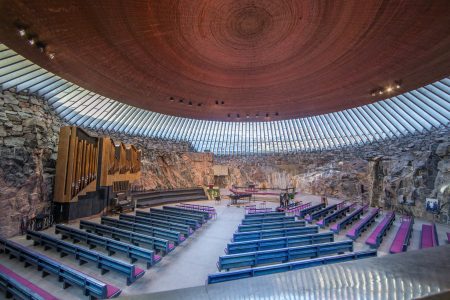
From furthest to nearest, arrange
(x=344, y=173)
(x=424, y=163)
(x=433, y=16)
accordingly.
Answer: (x=344, y=173), (x=424, y=163), (x=433, y=16)

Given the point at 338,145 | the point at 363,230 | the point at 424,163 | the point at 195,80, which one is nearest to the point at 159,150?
the point at 195,80

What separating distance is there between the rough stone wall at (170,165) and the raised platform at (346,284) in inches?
802

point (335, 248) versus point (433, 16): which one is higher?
point (433, 16)

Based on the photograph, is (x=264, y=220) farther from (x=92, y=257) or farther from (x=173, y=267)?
(x=92, y=257)

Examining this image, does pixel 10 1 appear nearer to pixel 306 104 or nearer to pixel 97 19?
pixel 97 19

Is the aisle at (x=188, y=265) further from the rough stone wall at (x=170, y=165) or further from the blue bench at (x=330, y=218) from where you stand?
the rough stone wall at (x=170, y=165)

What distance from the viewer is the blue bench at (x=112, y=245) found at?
632 centimetres

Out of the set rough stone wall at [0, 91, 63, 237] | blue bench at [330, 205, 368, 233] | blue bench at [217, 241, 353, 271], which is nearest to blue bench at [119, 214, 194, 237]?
blue bench at [217, 241, 353, 271]

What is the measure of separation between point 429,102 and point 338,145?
10400 millimetres

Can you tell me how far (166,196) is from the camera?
2123cm

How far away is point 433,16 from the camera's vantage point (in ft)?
25.6

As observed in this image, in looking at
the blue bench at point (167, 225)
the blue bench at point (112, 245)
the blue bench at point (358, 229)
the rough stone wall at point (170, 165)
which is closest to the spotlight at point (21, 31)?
the blue bench at point (112, 245)

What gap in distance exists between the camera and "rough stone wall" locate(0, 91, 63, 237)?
31.3 feet

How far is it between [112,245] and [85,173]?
22.6 feet
